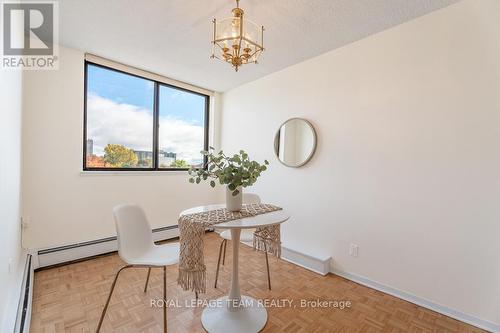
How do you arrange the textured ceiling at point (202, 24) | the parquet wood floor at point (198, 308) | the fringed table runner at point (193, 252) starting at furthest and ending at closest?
the textured ceiling at point (202, 24) < the parquet wood floor at point (198, 308) < the fringed table runner at point (193, 252)

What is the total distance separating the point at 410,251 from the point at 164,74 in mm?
3446

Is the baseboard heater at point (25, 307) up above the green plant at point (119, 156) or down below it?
below

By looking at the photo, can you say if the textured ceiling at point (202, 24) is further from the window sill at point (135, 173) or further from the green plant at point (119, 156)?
the window sill at point (135, 173)

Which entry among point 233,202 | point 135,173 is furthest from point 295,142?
point 135,173

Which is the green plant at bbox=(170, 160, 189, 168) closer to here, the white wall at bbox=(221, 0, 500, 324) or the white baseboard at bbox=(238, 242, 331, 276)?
the white wall at bbox=(221, 0, 500, 324)

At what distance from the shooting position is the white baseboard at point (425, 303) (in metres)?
1.65

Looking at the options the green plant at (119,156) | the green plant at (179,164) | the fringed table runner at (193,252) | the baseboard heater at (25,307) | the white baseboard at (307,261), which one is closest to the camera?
the baseboard heater at (25,307)

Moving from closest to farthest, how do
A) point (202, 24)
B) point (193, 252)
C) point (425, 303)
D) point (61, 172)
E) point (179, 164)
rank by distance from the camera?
point (193, 252) → point (425, 303) → point (202, 24) → point (61, 172) → point (179, 164)

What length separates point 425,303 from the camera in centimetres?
189

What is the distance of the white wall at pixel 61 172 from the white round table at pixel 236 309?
5.36ft

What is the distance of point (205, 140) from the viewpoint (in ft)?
13.1

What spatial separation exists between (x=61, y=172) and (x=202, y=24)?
212 cm

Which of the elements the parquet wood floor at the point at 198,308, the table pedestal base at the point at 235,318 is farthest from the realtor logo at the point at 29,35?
the table pedestal base at the point at 235,318

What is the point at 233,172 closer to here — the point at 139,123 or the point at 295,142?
the point at 295,142
